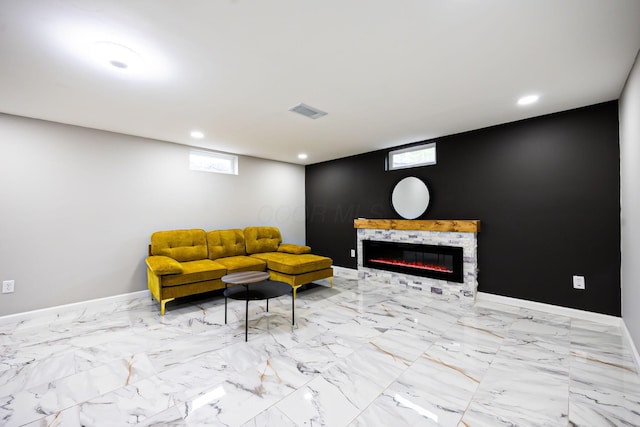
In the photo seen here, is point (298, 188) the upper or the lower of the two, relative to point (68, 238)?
upper

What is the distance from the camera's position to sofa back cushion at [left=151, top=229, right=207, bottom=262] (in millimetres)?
3867

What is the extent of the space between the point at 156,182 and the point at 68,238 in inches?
48.8

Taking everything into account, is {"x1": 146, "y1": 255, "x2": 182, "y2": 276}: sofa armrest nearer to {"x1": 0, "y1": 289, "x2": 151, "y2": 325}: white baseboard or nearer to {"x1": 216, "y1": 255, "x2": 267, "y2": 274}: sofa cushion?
{"x1": 216, "y1": 255, "x2": 267, "y2": 274}: sofa cushion

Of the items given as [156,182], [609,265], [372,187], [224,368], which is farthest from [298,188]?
[609,265]

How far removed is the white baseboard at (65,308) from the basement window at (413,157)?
14.2ft

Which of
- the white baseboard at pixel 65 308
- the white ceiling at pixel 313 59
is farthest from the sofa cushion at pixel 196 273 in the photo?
the white ceiling at pixel 313 59

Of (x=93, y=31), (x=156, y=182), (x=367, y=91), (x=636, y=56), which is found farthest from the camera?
(x=156, y=182)

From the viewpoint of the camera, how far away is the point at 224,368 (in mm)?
2086

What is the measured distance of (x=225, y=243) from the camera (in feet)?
14.9

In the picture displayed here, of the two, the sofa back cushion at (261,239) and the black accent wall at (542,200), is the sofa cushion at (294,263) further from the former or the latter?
the black accent wall at (542,200)

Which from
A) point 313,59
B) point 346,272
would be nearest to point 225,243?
point 346,272

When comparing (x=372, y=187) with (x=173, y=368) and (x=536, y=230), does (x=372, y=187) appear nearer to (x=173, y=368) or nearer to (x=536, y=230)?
Answer: (x=536, y=230)

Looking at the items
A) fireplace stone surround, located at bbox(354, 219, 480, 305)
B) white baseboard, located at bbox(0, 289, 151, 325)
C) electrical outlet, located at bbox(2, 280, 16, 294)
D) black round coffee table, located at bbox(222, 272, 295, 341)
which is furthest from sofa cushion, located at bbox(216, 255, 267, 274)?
electrical outlet, located at bbox(2, 280, 16, 294)

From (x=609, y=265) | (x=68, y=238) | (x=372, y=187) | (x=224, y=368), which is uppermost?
(x=372, y=187)
